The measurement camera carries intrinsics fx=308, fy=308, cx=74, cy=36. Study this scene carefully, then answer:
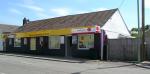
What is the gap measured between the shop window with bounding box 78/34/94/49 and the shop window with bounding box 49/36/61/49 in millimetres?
3395

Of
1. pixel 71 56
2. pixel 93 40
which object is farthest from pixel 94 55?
pixel 71 56

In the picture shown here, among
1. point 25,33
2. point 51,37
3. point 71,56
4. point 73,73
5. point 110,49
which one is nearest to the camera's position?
point 73,73

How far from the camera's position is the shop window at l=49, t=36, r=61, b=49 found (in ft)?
109

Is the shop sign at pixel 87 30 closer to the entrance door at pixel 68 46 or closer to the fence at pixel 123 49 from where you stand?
the fence at pixel 123 49

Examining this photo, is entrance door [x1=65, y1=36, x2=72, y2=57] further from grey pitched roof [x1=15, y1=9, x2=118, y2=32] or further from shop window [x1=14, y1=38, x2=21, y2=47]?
shop window [x1=14, y1=38, x2=21, y2=47]

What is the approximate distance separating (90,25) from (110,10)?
360cm

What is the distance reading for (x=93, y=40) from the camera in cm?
2884

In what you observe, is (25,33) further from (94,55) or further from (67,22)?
(94,55)

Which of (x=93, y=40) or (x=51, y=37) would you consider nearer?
(x=93, y=40)

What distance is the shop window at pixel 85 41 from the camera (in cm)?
2913

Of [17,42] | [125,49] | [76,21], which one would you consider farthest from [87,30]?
[17,42]

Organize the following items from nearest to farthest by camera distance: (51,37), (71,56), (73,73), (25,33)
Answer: (73,73)
(71,56)
(51,37)
(25,33)

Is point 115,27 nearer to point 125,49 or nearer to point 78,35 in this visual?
point 78,35

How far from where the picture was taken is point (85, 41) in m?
29.8
